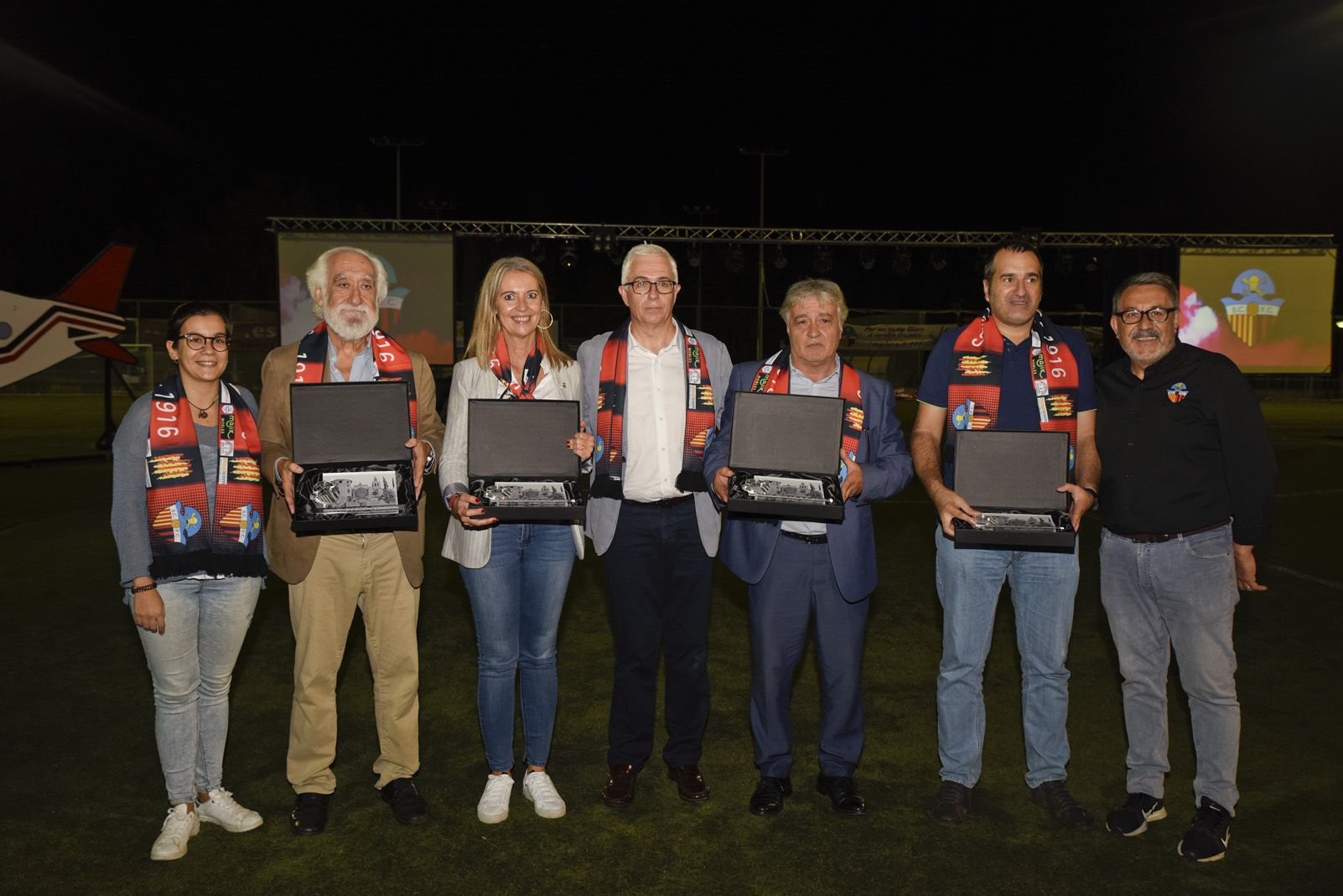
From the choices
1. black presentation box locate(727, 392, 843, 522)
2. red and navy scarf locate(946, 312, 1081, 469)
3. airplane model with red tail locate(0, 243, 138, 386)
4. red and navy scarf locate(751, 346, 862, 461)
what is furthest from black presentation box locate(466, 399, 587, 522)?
airplane model with red tail locate(0, 243, 138, 386)

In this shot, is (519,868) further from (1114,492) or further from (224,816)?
(1114,492)

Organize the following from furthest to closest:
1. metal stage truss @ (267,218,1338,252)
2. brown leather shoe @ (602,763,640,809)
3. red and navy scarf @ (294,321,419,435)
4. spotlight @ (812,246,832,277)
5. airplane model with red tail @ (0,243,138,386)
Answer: spotlight @ (812,246,832,277), metal stage truss @ (267,218,1338,252), airplane model with red tail @ (0,243,138,386), brown leather shoe @ (602,763,640,809), red and navy scarf @ (294,321,419,435)

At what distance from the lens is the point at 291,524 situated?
10.6 ft

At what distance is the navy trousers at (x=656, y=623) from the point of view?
3.71 meters

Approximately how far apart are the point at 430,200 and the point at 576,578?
3441 centimetres

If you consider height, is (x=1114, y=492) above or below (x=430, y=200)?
below

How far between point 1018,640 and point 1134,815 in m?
0.75

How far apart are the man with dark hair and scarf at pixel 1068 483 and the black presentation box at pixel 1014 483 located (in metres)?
0.15

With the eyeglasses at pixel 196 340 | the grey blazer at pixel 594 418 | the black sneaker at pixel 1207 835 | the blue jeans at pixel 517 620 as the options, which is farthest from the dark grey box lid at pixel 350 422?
the black sneaker at pixel 1207 835

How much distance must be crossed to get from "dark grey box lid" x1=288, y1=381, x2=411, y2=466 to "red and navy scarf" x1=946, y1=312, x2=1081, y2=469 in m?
2.05

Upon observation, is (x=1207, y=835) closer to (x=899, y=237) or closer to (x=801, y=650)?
(x=801, y=650)

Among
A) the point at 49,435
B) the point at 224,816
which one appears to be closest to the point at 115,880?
the point at 224,816

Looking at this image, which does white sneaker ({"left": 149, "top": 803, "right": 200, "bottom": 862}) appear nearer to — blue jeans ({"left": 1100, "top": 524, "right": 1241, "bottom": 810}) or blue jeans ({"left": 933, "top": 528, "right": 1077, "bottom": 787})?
blue jeans ({"left": 933, "top": 528, "right": 1077, "bottom": 787})

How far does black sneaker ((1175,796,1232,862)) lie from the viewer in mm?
3338
